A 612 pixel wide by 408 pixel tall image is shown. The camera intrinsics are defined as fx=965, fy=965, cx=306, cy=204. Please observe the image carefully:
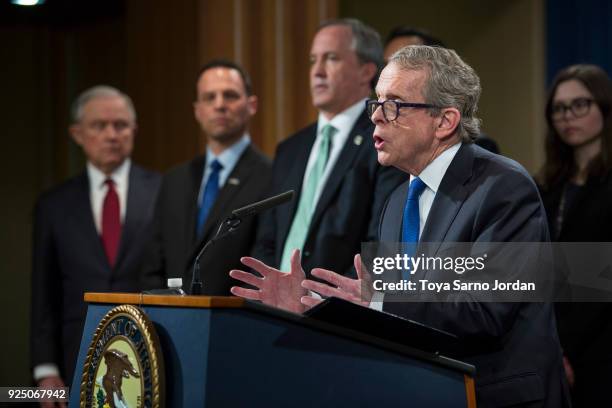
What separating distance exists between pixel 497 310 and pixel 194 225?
203 cm

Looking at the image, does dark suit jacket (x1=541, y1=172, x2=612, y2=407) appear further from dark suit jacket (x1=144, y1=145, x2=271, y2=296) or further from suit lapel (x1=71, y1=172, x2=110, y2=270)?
suit lapel (x1=71, y1=172, x2=110, y2=270)

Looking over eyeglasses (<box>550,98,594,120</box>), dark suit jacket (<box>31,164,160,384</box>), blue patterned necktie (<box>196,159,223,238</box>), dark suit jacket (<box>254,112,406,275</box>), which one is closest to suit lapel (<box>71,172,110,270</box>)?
dark suit jacket (<box>31,164,160,384</box>)

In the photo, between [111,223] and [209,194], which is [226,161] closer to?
[209,194]

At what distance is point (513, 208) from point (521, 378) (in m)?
0.40

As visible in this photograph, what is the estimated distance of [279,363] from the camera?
1861 millimetres

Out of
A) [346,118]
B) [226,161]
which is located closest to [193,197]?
[226,161]

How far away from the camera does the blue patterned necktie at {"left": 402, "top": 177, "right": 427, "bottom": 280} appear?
2.44 metres

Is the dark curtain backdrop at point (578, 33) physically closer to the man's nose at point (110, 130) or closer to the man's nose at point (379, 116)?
the man's nose at point (110, 130)

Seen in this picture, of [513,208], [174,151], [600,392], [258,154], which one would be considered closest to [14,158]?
[174,151]

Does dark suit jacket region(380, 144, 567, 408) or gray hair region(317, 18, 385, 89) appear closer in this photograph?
dark suit jacket region(380, 144, 567, 408)

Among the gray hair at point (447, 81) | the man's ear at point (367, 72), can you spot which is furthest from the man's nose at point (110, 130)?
the gray hair at point (447, 81)

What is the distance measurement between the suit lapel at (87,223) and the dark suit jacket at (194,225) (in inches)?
10.6

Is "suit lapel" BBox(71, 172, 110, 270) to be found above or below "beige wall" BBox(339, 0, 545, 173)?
below

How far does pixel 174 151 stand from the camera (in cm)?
566
